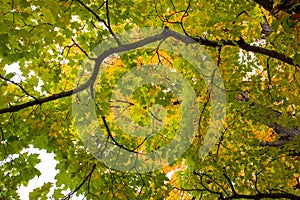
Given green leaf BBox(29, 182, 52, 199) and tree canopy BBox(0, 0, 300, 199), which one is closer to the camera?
green leaf BBox(29, 182, 52, 199)

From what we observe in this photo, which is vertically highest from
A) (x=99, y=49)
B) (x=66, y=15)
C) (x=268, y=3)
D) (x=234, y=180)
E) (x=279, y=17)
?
(x=99, y=49)

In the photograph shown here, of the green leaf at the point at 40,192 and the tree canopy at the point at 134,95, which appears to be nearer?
the green leaf at the point at 40,192

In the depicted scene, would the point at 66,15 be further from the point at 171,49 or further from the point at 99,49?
the point at 171,49

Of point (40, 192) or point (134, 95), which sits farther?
point (134, 95)

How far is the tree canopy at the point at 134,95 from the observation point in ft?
11.8

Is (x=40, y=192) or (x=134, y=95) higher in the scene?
(x=134, y=95)

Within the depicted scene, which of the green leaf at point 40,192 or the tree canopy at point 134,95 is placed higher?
the tree canopy at point 134,95

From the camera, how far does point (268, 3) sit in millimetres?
3090

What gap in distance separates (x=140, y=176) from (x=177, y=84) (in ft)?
5.30

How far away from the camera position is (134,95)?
469cm

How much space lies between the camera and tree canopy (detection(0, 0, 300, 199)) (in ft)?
11.8

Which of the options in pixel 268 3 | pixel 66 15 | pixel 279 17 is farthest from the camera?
pixel 66 15

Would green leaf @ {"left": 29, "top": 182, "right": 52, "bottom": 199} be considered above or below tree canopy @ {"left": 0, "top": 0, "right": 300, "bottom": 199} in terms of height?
below

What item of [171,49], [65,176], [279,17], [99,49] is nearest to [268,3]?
[279,17]
